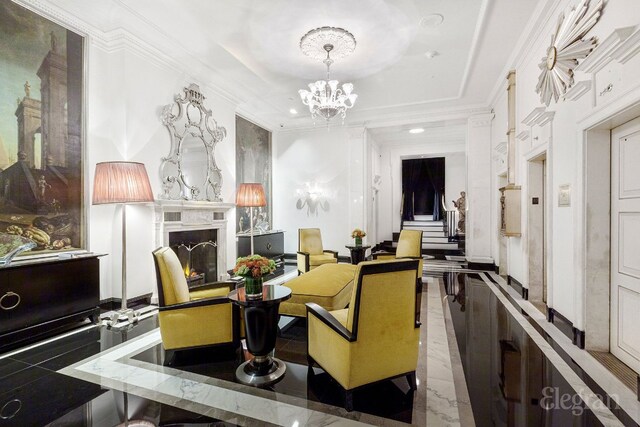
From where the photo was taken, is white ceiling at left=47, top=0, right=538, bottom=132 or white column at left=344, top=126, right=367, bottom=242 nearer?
white ceiling at left=47, top=0, right=538, bottom=132

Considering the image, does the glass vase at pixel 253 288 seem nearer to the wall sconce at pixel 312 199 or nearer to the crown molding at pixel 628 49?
the crown molding at pixel 628 49

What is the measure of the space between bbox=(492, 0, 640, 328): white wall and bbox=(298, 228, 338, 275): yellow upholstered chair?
3316mm

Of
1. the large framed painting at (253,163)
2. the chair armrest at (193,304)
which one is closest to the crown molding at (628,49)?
the chair armrest at (193,304)

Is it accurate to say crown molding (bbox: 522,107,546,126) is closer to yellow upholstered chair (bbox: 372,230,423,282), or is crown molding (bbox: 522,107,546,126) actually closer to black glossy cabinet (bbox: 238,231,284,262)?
yellow upholstered chair (bbox: 372,230,423,282)

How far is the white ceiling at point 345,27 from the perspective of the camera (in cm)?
377

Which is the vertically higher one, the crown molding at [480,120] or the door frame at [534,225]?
the crown molding at [480,120]

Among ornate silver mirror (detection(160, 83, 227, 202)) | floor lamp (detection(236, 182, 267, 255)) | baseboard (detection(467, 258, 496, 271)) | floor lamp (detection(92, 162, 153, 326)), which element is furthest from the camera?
baseboard (detection(467, 258, 496, 271))

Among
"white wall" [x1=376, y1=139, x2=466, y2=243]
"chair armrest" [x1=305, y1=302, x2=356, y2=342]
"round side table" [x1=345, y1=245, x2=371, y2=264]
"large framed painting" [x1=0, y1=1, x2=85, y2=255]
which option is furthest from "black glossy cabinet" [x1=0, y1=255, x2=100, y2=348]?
"white wall" [x1=376, y1=139, x2=466, y2=243]

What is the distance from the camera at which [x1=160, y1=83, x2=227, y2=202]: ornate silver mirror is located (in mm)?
4887

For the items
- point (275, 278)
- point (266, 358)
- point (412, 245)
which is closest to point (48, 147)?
point (266, 358)

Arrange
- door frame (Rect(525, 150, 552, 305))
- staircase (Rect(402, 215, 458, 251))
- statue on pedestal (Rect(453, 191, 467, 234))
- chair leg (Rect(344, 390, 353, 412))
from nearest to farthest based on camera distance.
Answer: chair leg (Rect(344, 390, 353, 412)), door frame (Rect(525, 150, 552, 305)), staircase (Rect(402, 215, 458, 251)), statue on pedestal (Rect(453, 191, 467, 234))

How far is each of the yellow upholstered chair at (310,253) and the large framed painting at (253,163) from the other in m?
1.64

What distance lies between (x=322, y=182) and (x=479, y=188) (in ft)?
12.8

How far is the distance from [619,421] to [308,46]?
4951 millimetres
